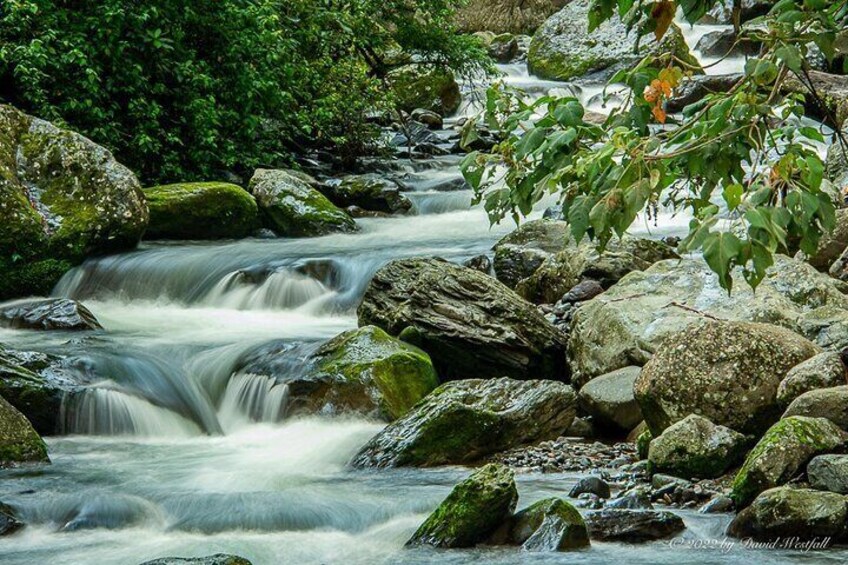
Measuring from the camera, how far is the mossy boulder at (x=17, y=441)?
22.9ft

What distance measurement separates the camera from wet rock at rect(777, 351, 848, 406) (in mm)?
6344

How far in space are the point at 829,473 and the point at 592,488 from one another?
4.29 ft

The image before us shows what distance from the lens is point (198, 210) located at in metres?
13.6

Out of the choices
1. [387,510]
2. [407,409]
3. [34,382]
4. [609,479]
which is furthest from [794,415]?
[34,382]

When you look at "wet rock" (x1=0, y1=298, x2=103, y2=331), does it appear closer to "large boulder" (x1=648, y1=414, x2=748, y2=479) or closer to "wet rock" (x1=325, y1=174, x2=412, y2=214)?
"wet rock" (x1=325, y1=174, x2=412, y2=214)

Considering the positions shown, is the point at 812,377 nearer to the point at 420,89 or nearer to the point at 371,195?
the point at 371,195

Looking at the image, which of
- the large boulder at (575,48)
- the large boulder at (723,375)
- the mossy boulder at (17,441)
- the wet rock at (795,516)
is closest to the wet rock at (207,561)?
the wet rock at (795,516)

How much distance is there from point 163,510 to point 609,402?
317 centimetres

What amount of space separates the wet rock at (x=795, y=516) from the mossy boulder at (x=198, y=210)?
9602 millimetres

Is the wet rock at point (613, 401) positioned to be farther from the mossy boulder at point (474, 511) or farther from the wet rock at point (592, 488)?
the mossy boulder at point (474, 511)

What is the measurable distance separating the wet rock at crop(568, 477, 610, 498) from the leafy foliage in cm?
291

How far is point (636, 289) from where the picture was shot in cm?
910

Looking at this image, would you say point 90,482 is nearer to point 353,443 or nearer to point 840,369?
point 353,443

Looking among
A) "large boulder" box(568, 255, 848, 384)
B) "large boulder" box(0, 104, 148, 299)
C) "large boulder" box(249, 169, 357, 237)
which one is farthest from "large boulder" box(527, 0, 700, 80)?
"large boulder" box(568, 255, 848, 384)
